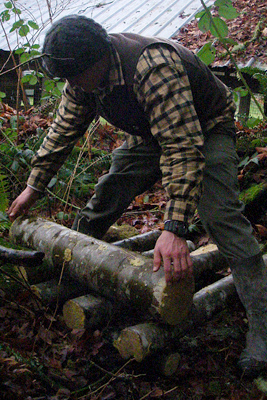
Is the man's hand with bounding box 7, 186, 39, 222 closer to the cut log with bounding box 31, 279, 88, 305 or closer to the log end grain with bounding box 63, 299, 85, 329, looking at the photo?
the cut log with bounding box 31, 279, 88, 305

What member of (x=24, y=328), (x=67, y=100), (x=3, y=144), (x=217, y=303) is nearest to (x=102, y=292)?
(x=24, y=328)

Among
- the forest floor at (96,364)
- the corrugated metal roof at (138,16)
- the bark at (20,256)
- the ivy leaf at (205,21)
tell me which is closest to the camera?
the bark at (20,256)

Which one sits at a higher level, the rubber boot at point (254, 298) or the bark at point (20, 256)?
the bark at point (20, 256)

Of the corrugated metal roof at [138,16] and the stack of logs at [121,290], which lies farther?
the corrugated metal roof at [138,16]

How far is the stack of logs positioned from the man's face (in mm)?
1057

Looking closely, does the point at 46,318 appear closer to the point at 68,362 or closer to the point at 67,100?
the point at 68,362

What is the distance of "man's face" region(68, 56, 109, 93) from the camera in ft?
7.72

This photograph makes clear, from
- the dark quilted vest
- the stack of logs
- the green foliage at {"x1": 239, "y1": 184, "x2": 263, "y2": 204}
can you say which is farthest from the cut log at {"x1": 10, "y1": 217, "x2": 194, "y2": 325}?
the green foliage at {"x1": 239, "y1": 184, "x2": 263, "y2": 204}

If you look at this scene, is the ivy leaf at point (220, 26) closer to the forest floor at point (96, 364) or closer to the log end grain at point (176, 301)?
the log end grain at point (176, 301)

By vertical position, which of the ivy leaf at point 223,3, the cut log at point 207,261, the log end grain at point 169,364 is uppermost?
the ivy leaf at point 223,3

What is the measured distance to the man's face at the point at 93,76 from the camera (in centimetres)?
235

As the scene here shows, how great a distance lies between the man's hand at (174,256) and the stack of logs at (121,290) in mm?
125

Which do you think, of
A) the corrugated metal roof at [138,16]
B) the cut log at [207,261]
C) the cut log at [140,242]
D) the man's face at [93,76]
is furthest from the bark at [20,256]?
the corrugated metal roof at [138,16]

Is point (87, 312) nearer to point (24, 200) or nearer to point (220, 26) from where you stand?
point (24, 200)
